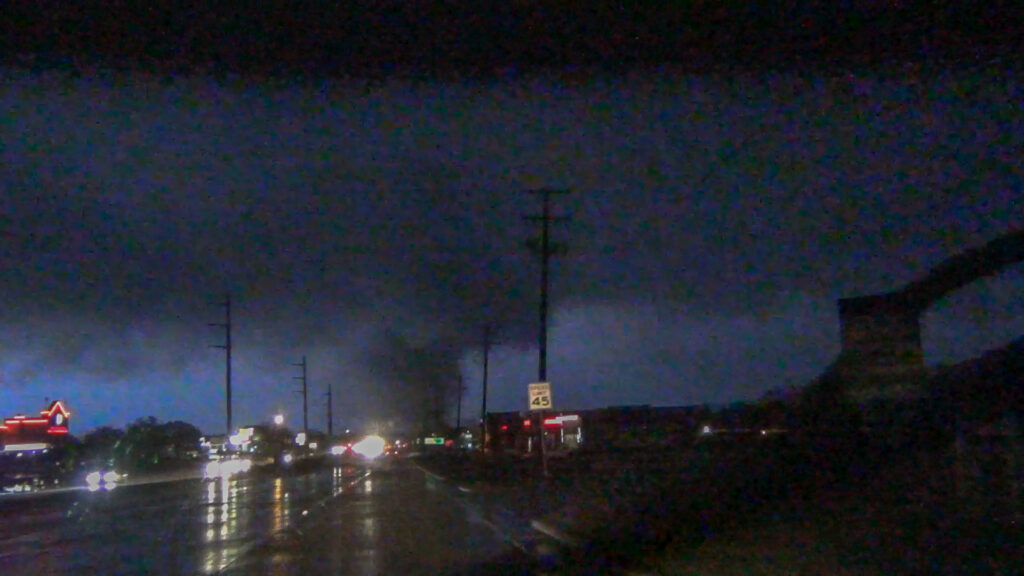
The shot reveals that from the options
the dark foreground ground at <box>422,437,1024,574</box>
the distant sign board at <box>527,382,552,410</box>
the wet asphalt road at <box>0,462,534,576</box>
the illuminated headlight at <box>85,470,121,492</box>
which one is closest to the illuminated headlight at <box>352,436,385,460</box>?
the illuminated headlight at <box>85,470,121,492</box>

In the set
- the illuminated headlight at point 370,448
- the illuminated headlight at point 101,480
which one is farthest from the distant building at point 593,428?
the illuminated headlight at point 370,448

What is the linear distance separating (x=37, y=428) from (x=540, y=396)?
64.2m

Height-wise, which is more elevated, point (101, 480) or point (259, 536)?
point (259, 536)

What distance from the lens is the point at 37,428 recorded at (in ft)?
275

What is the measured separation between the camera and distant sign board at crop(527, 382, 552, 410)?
30.8 m

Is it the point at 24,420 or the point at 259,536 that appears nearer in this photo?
the point at 259,536

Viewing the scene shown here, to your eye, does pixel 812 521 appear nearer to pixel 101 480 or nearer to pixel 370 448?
pixel 101 480

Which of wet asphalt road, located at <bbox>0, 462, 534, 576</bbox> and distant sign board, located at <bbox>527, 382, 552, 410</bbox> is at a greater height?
distant sign board, located at <bbox>527, 382, 552, 410</bbox>

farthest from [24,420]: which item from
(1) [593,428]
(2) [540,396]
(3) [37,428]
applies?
(2) [540,396]

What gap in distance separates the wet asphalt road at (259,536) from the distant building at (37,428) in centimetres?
4111

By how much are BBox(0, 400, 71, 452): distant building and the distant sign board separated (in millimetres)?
61335

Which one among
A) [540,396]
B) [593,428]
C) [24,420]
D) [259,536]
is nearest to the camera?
[259,536]

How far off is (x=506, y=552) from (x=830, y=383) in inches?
287

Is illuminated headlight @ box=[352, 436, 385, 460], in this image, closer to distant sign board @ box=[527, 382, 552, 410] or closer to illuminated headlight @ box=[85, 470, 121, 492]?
illuminated headlight @ box=[85, 470, 121, 492]
